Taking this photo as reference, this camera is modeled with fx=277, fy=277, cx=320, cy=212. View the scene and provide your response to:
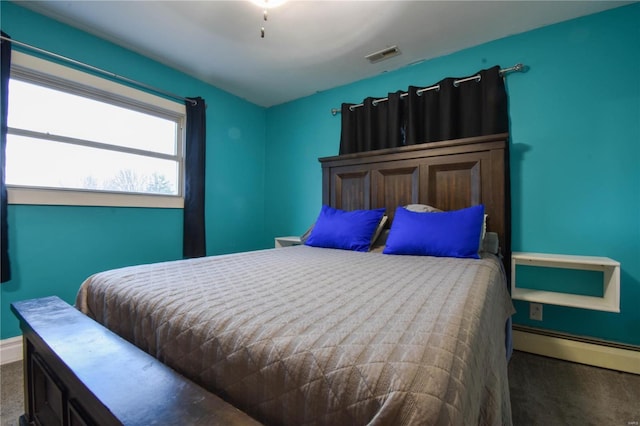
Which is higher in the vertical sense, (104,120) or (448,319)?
(104,120)

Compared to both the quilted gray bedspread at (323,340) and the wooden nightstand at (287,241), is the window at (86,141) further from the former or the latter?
the quilted gray bedspread at (323,340)

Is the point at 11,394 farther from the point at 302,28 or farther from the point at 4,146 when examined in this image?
the point at 302,28

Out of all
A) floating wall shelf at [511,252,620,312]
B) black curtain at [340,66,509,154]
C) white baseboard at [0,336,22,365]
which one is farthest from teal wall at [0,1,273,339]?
floating wall shelf at [511,252,620,312]

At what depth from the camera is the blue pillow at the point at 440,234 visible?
1717 millimetres

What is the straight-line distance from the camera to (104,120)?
7.62 feet

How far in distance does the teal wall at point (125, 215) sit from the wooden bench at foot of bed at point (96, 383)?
3.67 ft

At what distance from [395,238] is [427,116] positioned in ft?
3.92

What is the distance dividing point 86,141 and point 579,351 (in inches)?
152

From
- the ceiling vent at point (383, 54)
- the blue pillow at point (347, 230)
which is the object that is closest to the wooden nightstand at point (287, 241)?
the blue pillow at point (347, 230)

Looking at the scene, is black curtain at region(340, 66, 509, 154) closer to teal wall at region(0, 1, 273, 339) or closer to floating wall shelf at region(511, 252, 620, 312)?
floating wall shelf at region(511, 252, 620, 312)

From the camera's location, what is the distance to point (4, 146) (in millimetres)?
1759

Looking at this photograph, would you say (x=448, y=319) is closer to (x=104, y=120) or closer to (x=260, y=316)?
(x=260, y=316)

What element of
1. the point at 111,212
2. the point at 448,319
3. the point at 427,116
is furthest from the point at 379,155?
the point at 111,212

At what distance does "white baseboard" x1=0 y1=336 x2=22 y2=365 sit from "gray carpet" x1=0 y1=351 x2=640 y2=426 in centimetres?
6
